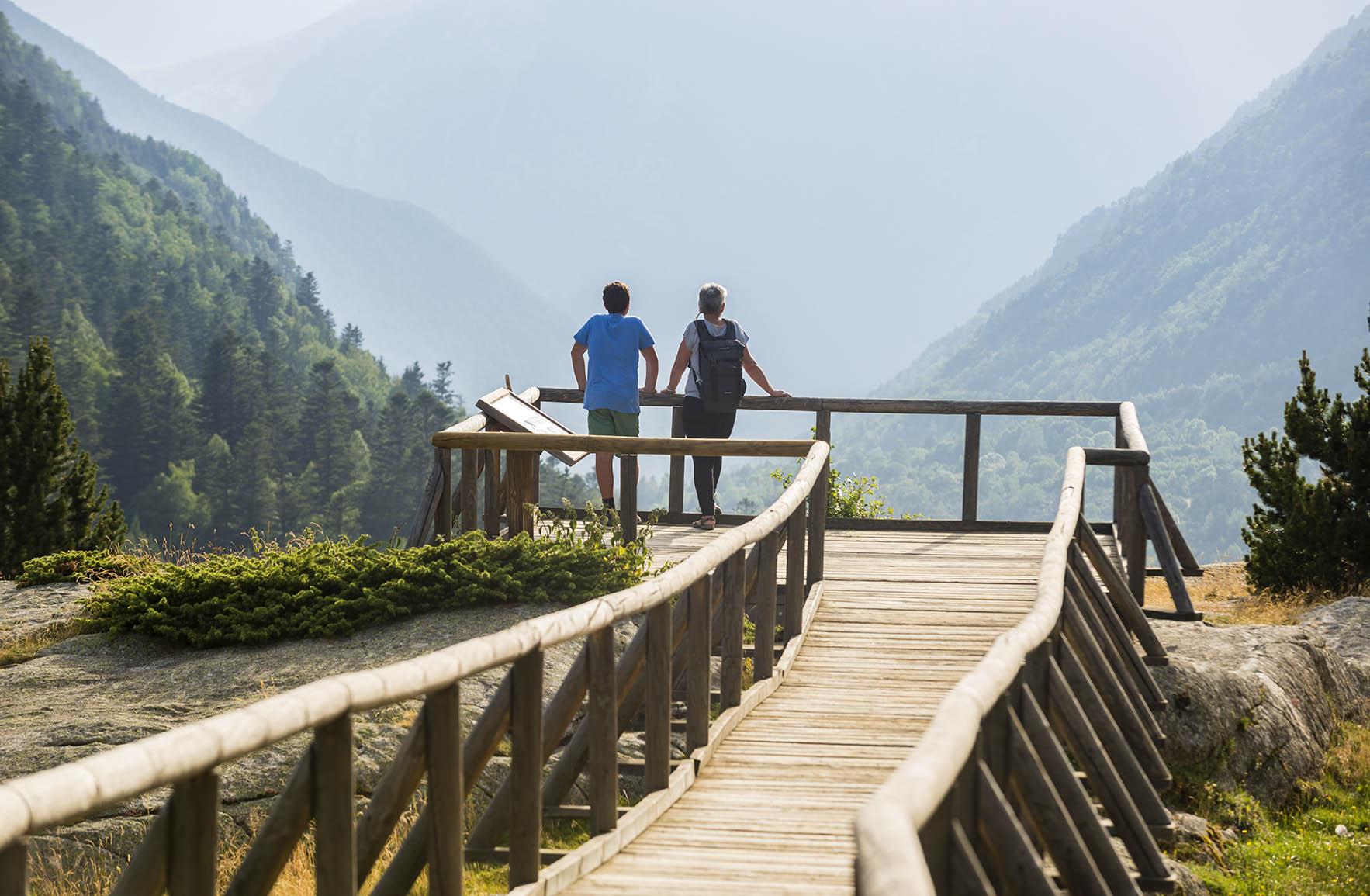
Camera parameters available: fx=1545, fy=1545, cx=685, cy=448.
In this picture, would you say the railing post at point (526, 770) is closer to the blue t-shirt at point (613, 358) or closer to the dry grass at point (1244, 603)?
the blue t-shirt at point (613, 358)

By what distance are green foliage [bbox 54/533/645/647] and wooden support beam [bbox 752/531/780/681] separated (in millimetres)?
1570

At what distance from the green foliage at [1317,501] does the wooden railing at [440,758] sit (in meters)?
11.6

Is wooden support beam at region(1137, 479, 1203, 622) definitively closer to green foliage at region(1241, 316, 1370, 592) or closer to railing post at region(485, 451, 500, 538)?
railing post at region(485, 451, 500, 538)

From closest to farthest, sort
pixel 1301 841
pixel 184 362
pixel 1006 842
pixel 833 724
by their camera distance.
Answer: pixel 1006 842 → pixel 833 724 → pixel 1301 841 → pixel 184 362

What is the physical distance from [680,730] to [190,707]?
2522 millimetres

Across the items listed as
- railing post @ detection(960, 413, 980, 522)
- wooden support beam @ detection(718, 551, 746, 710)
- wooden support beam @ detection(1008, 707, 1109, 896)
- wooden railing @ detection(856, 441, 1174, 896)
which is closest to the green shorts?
railing post @ detection(960, 413, 980, 522)

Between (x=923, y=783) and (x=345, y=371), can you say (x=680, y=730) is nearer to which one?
(x=923, y=783)

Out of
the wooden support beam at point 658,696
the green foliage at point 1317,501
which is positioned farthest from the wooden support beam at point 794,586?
the green foliage at point 1317,501

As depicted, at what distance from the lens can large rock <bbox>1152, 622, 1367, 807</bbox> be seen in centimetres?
→ 959

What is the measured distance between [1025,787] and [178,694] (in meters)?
5.80

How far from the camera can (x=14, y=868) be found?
238cm

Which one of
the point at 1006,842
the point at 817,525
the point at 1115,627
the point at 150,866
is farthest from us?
the point at 817,525

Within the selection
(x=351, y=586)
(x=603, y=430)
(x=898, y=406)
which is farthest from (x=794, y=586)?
(x=898, y=406)

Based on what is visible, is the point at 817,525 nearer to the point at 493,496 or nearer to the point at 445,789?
the point at 493,496
